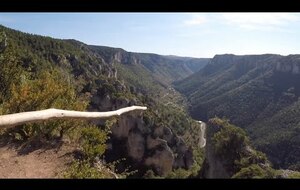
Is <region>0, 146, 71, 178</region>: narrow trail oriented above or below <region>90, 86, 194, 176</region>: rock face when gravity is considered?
above

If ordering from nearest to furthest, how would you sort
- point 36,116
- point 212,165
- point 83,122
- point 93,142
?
point 36,116 → point 93,142 → point 83,122 → point 212,165

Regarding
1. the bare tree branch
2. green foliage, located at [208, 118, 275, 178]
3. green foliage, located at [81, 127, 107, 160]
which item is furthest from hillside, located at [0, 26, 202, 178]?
green foliage, located at [208, 118, 275, 178]

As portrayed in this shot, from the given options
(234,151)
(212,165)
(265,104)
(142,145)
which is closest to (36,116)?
(234,151)

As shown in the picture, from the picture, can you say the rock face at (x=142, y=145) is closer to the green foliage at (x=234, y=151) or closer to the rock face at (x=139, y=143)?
the rock face at (x=139, y=143)

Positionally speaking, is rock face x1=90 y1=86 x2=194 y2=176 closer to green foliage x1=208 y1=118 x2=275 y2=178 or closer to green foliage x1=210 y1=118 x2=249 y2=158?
green foliage x1=210 y1=118 x2=249 y2=158

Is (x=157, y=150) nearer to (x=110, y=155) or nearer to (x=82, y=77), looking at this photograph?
(x=110, y=155)

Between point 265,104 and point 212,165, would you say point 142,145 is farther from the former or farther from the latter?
point 265,104

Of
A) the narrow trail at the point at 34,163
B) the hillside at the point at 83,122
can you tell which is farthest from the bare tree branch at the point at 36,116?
the narrow trail at the point at 34,163
